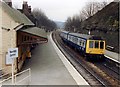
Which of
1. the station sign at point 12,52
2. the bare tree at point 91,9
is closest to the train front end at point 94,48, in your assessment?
the station sign at point 12,52

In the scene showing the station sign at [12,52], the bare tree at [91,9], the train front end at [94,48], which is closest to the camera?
the station sign at [12,52]

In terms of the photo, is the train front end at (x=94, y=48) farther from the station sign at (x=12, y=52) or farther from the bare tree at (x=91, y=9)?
the bare tree at (x=91, y=9)

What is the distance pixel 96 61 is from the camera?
1011 inches

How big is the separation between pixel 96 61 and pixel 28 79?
11346 millimetres

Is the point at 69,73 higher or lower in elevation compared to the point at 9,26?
lower

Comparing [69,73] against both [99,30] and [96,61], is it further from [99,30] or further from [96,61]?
[99,30]

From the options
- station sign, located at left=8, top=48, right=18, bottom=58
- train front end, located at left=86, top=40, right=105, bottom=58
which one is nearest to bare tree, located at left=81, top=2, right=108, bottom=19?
train front end, located at left=86, top=40, right=105, bottom=58

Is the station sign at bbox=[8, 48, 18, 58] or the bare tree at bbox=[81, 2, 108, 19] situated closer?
the station sign at bbox=[8, 48, 18, 58]

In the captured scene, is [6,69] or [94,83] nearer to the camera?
[94,83]

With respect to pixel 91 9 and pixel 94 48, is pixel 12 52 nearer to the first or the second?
pixel 94 48

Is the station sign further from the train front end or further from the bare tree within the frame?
the bare tree

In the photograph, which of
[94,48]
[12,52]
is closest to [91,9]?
[94,48]

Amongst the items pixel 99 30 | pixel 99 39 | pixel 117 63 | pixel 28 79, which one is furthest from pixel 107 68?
pixel 99 30

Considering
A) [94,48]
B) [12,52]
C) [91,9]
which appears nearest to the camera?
[12,52]
